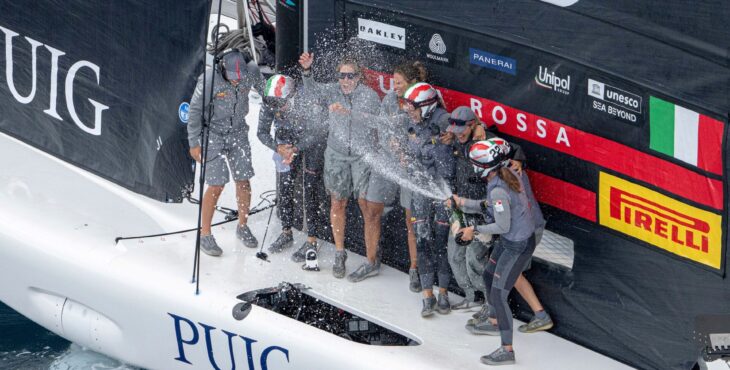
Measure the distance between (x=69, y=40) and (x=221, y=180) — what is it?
38.9 inches

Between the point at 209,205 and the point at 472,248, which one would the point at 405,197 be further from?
the point at 209,205

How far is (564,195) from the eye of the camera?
545 cm

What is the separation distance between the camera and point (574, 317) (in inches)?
220

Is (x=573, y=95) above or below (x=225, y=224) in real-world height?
above

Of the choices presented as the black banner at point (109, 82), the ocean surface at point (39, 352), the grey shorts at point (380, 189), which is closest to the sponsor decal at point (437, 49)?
the grey shorts at point (380, 189)

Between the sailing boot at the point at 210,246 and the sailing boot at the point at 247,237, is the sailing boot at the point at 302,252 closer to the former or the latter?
the sailing boot at the point at 247,237

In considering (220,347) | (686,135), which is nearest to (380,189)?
(220,347)

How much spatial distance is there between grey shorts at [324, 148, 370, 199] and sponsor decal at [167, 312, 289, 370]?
865 millimetres

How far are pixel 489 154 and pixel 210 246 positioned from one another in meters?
1.78

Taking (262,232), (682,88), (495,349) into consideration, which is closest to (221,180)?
(262,232)

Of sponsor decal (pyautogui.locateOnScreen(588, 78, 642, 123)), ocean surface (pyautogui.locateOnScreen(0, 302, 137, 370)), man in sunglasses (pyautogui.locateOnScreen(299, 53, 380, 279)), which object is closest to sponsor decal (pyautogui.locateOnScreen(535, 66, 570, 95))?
sponsor decal (pyautogui.locateOnScreen(588, 78, 642, 123))

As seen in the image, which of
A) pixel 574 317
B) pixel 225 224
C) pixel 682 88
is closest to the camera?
pixel 682 88

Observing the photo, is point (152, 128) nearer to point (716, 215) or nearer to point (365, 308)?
point (365, 308)

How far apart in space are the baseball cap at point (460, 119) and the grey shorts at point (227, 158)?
4.04 ft
